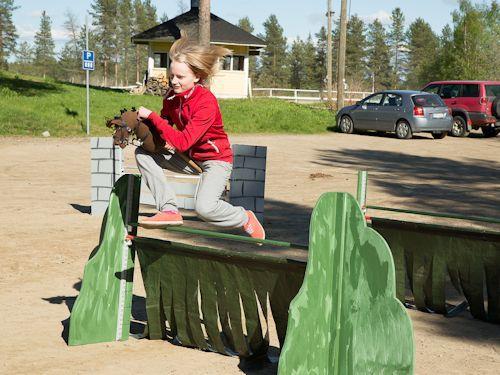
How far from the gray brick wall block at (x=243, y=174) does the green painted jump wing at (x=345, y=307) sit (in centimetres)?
666

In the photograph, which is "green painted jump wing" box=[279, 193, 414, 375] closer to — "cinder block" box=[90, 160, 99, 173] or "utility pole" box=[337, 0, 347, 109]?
"cinder block" box=[90, 160, 99, 173]

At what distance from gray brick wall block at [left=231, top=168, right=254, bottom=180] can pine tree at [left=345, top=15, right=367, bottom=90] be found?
104 meters

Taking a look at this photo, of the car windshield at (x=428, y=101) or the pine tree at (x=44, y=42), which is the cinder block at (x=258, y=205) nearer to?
the car windshield at (x=428, y=101)

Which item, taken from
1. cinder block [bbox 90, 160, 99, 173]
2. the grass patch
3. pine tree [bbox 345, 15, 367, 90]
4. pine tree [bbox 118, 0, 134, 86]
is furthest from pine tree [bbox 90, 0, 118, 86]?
cinder block [bbox 90, 160, 99, 173]

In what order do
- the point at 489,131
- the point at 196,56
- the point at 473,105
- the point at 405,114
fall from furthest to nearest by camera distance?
the point at 489,131
the point at 473,105
the point at 405,114
the point at 196,56

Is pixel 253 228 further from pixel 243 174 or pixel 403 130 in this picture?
pixel 403 130

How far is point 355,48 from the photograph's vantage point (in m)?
116

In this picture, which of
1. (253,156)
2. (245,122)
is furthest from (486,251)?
(245,122)

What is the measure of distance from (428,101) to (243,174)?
1788cm

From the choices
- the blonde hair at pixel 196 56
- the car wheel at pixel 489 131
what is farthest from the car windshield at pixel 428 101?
the blonde hair at pixel 196 56

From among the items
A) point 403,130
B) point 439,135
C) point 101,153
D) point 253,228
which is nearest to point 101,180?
point 101,153

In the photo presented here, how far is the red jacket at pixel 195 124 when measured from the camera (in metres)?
5.64

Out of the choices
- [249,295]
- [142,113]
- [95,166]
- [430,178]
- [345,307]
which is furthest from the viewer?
[430,178]

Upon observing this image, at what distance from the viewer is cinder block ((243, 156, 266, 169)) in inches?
447
